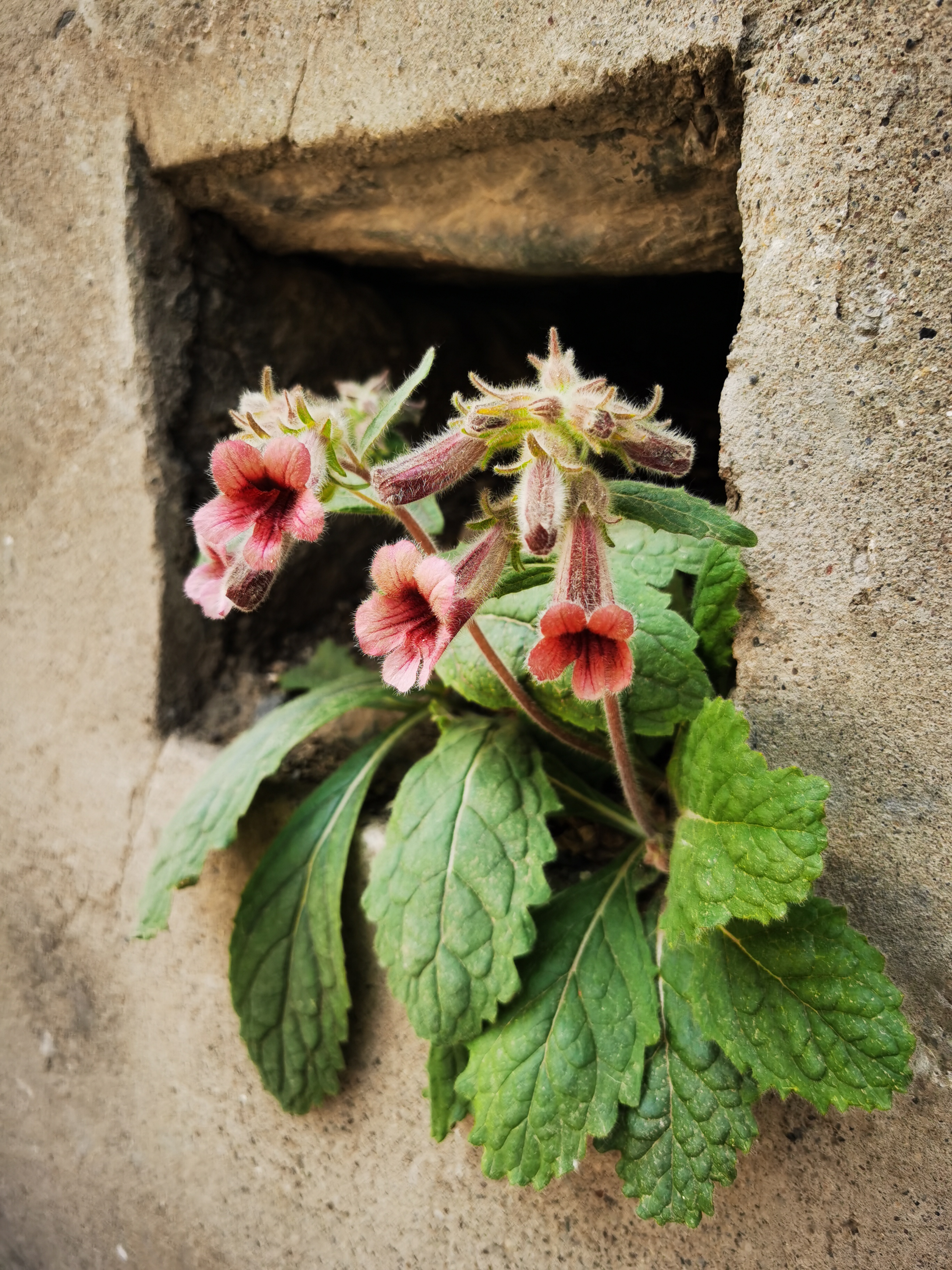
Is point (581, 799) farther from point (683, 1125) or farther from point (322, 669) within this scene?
point (322, 669)

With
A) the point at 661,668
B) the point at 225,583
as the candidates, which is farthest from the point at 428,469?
the point at 661,668

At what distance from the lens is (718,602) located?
1247 millimetres

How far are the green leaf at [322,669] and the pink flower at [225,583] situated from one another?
0.55 m

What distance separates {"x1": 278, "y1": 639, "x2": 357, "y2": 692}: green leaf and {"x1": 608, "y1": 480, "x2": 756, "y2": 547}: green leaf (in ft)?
3.31

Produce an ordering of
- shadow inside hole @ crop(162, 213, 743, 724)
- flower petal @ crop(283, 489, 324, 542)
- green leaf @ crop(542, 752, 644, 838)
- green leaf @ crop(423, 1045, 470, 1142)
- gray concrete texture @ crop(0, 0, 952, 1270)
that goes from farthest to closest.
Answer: shadow inside hole @ crop(162, 213, 743, 724) < green leaf @ crop(542, 752, 644, 838) < green leaf @ crop(423, 1045, 470, 1142) < gray concrete texture @ crop(0, 0, 952, 1270) < flower petal @ crop(283, 489, 324, 542)

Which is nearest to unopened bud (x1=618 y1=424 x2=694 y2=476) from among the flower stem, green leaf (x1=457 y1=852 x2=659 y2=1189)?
the flower stem

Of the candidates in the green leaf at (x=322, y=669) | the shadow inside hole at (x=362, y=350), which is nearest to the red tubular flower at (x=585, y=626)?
the green leaf at (x=322, y=669)

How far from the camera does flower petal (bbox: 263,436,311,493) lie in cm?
98

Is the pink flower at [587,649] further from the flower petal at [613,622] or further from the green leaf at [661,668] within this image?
the green leaf at [661,668]

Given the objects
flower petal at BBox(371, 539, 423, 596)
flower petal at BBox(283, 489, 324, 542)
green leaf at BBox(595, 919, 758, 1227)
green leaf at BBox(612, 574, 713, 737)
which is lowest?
green leaf at BBox(595, 919, 758, 1227)

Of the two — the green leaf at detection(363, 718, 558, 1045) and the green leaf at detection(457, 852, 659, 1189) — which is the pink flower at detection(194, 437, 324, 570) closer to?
the green leaf at detection(363, 718, 558, 1045)

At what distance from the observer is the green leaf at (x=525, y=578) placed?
1.14 m

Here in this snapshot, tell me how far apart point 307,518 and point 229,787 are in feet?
2.51

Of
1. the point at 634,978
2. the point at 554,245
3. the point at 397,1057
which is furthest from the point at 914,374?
the point at 397,1057
